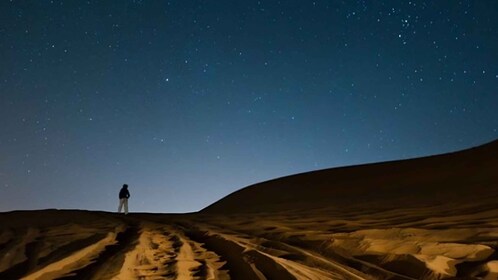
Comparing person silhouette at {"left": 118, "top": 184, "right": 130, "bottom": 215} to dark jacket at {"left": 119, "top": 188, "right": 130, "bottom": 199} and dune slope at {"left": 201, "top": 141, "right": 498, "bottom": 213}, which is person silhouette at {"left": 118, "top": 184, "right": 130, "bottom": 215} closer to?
dark jacket at {"left": 119, "top": 188, "right": 130, "bottom": 199}

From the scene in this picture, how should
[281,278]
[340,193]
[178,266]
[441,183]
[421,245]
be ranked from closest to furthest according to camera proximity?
[281,278]
[178,266]
[421,245]
[441,183]
[340,193]

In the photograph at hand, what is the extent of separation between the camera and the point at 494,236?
4414 millimetres

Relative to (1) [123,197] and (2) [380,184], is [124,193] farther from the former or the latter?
(2) [380,184]

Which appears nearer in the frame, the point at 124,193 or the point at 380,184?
the point at 124,193

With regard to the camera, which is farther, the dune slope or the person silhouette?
the person silhouette

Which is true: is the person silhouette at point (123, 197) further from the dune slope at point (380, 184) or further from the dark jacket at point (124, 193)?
the dune slope at point (380, 184)

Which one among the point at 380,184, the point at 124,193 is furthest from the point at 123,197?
the point at 380,184

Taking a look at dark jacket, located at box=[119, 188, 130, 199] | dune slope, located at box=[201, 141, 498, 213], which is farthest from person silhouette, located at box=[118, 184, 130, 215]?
dune slope, located at box=[201, 141, 498, 213]

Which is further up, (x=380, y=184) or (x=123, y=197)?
(x=123, y=197)

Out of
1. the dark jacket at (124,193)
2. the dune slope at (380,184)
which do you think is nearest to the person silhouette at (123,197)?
the dark jacket at (124,193)

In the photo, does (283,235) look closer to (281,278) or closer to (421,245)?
(421,245)

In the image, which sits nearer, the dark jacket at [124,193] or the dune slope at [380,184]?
the dune slope at [380,184]

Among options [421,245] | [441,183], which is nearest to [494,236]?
[421,245]

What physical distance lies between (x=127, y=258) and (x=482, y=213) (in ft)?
17.0
